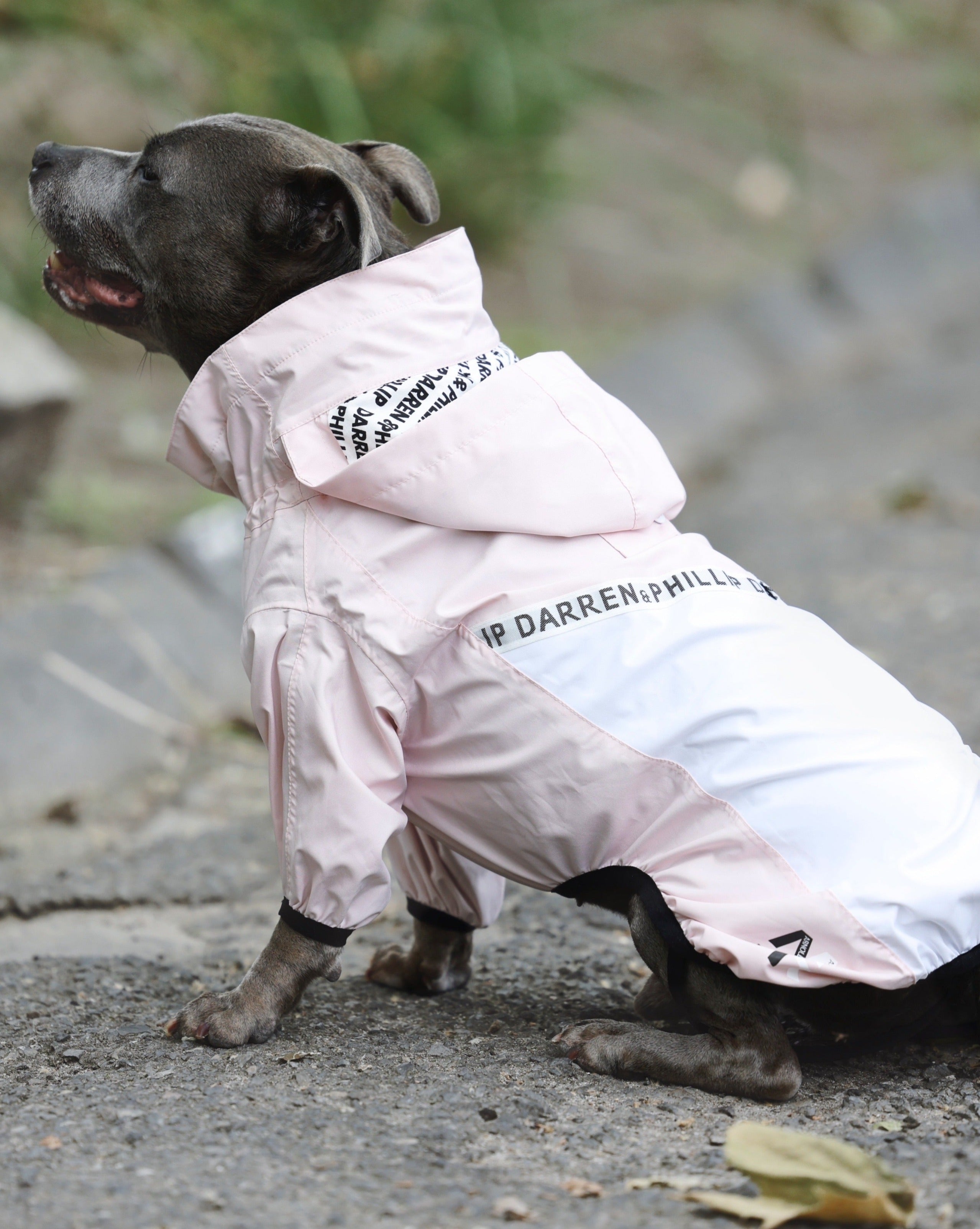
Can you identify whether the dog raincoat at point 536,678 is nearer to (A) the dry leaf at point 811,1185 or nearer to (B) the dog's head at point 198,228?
(B) the dog's head at point 198,228

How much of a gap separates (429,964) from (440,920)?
9 cm

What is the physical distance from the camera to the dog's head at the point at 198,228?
7.73 ft

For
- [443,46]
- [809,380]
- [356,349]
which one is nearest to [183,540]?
[356,349]

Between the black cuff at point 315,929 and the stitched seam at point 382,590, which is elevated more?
the stitched seam at point 382,590

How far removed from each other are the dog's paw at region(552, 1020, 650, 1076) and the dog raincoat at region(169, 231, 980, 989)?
245mm

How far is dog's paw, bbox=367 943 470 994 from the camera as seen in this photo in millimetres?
2578

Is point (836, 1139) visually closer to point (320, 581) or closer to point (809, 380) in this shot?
point (320, 581)

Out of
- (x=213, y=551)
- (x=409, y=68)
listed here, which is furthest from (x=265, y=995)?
(x=409, y=68)

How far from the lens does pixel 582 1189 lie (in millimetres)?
1741

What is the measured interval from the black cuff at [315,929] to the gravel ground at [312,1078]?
0.56 ft

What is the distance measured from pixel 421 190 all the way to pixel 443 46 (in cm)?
525

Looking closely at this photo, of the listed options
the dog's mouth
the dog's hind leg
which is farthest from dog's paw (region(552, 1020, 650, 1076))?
the dog's mouth

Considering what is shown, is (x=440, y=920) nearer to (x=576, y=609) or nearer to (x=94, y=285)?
(x=576, y=609)

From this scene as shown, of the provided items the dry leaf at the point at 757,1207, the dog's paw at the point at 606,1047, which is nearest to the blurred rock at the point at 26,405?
the dog's paw at the point at 606,1047
